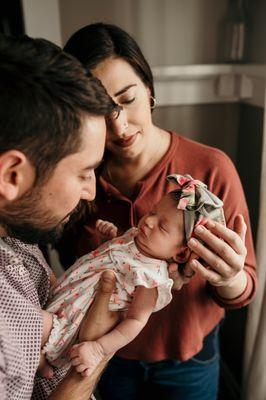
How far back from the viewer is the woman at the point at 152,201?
1.11m

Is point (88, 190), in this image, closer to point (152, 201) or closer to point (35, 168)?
point (35, 168)

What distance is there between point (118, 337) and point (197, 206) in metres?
0.38

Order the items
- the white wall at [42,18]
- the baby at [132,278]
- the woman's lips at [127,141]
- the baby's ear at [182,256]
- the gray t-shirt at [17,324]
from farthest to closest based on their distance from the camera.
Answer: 1. the white wall at [42,18]
2. the woman's lips at [127,141]
3. the baby's ear at [182,256]
4. the baby at [132,278]
5. the gray t-shirt at [17,324]

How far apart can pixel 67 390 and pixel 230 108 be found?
1.58 metres

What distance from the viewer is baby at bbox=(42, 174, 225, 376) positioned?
94cm

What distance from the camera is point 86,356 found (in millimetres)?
919

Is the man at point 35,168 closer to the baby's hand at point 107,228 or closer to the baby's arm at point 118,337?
the baby's arm at point 118,337

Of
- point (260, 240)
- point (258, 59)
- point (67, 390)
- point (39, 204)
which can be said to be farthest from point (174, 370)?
point (258, 59)

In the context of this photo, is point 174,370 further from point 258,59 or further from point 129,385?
point 258,59

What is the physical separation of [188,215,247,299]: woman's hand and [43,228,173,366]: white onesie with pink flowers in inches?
4.2

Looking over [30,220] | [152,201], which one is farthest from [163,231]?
[30,220]

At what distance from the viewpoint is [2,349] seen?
82 centimetres

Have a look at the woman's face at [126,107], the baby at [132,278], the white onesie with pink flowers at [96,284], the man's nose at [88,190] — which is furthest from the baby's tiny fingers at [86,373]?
the woman's face at [126,107]

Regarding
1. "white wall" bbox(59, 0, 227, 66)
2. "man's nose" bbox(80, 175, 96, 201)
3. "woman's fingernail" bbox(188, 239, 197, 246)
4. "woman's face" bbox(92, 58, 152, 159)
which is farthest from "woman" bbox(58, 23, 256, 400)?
"white wall" bbox(59, 0, 227, 66)
